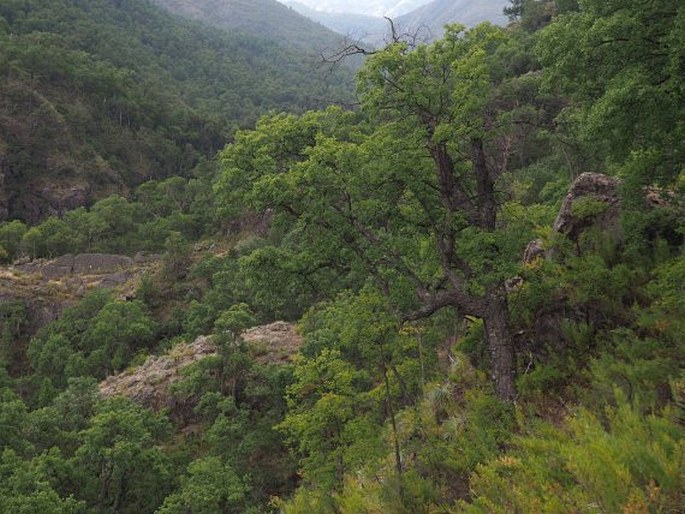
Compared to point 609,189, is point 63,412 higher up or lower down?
lower down

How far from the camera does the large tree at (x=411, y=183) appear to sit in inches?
381

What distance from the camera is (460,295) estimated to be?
10023 mm

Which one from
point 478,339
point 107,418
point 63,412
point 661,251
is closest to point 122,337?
point 63,412

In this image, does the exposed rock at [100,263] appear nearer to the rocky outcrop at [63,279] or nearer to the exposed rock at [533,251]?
the rocky outcrop at [63,279]

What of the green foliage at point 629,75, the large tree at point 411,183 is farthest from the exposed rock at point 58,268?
the green foliage at point 629,75

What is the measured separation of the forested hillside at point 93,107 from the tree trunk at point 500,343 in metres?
40.2

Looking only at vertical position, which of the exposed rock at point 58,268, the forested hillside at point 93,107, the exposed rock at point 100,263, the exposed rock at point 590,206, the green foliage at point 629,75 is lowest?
the exposed rock at point 58,268

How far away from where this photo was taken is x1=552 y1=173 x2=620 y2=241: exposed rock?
35.5 ft

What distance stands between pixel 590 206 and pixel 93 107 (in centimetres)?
9130

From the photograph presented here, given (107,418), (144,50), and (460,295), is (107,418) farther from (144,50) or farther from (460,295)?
(144,50)

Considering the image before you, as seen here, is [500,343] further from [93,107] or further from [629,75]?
[93,107]

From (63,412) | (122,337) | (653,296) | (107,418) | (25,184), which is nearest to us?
(653,296)

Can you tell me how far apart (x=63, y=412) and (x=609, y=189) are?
24.3 m

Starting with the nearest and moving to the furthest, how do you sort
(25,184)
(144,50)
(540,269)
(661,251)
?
(661,251) < (540,269) < (25,184) < (144,50)
